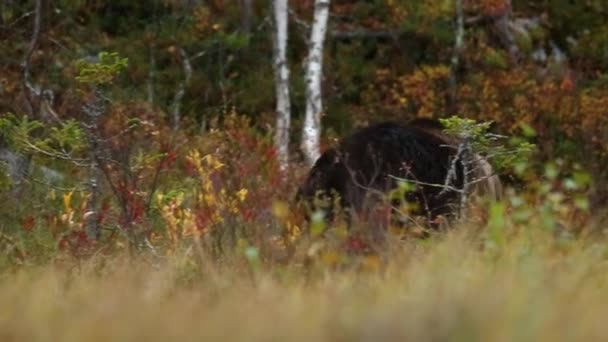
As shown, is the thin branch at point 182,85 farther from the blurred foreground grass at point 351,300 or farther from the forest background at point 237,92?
the blurred foreground grass at point 351,300

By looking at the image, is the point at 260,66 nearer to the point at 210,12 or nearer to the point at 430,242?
the point at 210,12

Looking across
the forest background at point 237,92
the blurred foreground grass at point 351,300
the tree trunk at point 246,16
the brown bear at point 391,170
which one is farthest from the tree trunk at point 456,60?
the blurred foreground grass at point 351,300

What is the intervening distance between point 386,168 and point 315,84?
9.42 metres

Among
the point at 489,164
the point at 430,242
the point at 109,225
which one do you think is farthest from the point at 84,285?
the point at 489,164

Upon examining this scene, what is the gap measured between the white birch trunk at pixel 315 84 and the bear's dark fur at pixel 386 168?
27.0ft

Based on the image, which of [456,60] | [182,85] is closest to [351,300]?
[182,85]

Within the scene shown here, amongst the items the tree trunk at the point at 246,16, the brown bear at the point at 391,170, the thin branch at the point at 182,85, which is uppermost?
the tree trunk at the point at 246,16

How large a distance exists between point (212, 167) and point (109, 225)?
118cm

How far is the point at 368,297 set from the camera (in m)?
5.64

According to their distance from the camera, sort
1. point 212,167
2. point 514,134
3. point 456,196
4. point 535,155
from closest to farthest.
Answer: point 456,196
point 212,167
point 535,155
point 514,134

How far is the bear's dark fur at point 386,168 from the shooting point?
945 cm

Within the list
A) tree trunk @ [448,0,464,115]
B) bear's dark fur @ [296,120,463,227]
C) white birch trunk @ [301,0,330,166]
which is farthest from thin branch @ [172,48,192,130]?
bear's dark fur @ [296,120,463,227]

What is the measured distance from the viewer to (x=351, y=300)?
5.57 meters

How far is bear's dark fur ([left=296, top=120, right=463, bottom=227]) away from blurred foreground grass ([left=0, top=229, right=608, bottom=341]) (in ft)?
7.44
